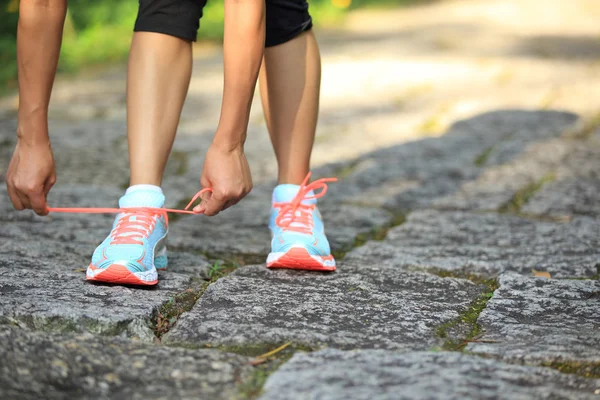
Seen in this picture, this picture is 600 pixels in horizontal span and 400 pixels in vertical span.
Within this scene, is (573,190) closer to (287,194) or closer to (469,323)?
(287,194)

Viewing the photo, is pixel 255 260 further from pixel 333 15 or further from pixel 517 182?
pixel 333 15

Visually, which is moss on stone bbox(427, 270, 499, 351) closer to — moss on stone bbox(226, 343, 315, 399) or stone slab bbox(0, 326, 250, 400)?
moss on stone bbox(226, 343, 315, 399)

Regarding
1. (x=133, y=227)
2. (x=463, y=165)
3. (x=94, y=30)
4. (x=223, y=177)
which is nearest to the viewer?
(x=223, y=177)

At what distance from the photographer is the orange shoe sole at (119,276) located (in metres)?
1.44

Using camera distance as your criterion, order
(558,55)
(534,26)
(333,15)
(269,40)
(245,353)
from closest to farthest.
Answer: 1. (245,353)
2. (269,40)
3. (558,55)
4. (534,26)
5. (333,15)

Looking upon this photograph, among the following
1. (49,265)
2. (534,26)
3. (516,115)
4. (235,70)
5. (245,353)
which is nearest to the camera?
(245,353)

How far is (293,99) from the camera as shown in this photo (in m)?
1.73

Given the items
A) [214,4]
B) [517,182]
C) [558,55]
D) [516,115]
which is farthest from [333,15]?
[517,182]

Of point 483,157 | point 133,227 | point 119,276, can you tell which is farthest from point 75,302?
point 483,157

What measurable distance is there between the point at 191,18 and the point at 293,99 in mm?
282

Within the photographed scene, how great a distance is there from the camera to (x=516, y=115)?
331 centimetres

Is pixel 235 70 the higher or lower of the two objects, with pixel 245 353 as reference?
higher

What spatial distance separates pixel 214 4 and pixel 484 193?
4.70 m

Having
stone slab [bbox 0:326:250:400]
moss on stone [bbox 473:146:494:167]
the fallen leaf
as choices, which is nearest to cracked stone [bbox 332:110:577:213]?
moss on stone [bbox 473:146:494:167]
